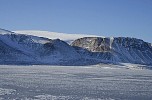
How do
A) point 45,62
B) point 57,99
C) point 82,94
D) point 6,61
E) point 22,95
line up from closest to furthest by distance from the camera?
point 57,99
point 22,95
point 82,94
point 6,61
point 45,62

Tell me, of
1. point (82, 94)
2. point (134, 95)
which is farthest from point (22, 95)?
point (134, 95)

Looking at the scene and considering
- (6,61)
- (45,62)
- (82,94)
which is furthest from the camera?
(45,62)

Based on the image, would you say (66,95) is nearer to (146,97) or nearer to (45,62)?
(146,97)

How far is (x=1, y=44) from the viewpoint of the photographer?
7869 inches

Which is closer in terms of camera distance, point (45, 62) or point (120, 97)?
point (120, 97)

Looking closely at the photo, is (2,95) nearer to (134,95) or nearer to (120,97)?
(120,97)

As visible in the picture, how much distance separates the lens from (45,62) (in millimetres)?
194250

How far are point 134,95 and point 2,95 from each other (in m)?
15.0

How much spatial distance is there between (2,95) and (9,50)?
162 meters

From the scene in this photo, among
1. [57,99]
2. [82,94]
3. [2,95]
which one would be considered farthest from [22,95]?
[82,94]

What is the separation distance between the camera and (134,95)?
40719mm

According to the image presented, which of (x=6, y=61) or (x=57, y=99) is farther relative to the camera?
(x=6, y=61)

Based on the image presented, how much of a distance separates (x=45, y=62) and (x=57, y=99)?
160 meters

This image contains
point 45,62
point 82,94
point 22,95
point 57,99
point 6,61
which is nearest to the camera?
point 57,99
